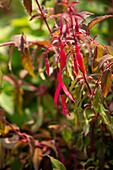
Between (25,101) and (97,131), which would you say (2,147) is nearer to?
(97,131)

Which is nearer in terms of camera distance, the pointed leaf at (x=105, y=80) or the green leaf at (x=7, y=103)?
the pointed leaf at (x=105, y=80)

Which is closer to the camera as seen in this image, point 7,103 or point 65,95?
point 65,95

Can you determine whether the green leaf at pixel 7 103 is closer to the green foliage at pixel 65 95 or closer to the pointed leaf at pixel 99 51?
the green foliage at pixel 65 95

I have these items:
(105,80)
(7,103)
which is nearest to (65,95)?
(105,80)

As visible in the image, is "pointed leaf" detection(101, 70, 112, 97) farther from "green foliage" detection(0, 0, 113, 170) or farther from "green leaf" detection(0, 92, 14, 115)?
"green leaf" detection(0, 92, 14, 115)

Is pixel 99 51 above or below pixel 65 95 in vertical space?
above

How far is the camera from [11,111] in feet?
3.95

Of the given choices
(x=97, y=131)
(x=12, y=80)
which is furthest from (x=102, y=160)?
(x=12, y=80)

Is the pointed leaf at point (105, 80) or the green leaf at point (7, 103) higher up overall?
the pointed leaf at point (105, 80)

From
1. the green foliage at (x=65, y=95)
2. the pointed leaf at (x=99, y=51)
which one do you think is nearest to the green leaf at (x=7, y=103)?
the green foliage at (x=65, y=95)

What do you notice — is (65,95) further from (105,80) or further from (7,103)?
(7,103)

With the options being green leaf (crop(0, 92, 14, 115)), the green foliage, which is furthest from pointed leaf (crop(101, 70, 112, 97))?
green leaf (crop(0, 92, 14, 115))

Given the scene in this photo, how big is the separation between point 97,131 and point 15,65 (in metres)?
0.96

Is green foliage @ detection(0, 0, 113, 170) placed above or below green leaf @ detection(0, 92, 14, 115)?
above
